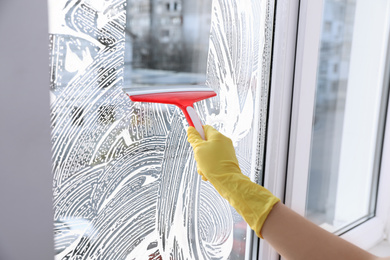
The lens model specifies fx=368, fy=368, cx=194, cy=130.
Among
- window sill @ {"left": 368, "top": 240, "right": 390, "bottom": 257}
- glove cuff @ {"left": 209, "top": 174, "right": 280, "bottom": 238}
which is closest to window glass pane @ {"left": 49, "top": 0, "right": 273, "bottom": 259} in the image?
glove cuff @ {"left": 209, "top": 174, "right": 280, "bottom": 238}

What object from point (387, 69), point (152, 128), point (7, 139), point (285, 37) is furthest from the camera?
point (387, 69)

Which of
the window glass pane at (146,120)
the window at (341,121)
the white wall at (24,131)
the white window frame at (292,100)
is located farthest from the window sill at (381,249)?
the white wall at (24,131)

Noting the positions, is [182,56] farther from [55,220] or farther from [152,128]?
[55,220]

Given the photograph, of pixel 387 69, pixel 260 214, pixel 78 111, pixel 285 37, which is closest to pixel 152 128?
pixel 78 111

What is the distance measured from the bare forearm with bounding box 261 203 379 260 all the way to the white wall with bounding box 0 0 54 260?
44 cm

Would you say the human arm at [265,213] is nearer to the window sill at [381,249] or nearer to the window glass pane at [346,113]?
the window glass pane at [346,113]

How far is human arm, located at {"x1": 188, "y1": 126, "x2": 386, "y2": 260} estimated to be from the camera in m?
0.72

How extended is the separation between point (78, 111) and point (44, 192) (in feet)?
0.53

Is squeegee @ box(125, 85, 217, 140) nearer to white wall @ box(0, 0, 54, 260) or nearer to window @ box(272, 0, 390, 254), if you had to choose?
white wall @ box(0, 0, 54, 260)

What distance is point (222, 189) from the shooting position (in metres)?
0.79

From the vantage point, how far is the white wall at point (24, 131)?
59cm

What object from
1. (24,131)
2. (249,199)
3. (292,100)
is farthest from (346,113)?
(24,131)

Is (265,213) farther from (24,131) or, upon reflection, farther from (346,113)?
(346,113)

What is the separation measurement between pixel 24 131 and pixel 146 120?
0.87 feet
